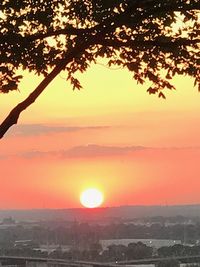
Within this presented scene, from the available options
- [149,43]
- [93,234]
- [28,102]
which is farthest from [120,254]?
[28,102]

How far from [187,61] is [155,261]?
207ft

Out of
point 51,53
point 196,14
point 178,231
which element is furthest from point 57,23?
point 178,231

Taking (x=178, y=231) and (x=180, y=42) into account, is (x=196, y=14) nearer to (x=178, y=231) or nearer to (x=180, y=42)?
(x=180, y=42)

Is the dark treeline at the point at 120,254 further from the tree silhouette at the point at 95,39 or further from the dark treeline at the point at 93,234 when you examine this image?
the tree silhouette at the point at 95,39

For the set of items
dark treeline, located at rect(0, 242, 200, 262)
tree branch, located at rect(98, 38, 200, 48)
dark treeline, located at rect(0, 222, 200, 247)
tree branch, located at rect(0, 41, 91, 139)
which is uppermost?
dark treeline, located at rect(0, 222, 200, 247)

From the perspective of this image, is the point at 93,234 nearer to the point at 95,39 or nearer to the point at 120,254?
the point at 120,254

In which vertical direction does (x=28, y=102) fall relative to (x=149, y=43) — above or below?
below

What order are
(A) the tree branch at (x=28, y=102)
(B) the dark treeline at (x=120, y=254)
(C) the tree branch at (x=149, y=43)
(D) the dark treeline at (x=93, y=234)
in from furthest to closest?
1. (D) the dark treeline at (x=93, y=234)
2. (B) the dark treeline at (x=120, y=254)
3. (C) the tree branch at (x=149, y=43)
4. (A) the tree branch at (x=28, y=102)

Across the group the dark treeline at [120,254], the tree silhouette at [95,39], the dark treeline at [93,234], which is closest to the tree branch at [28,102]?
the tree silhouette at [95,39]

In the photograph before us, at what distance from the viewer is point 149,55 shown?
10523mm

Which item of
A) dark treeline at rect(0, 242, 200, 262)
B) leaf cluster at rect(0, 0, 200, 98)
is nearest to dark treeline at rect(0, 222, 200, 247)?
dark treeline at rect(0, 242, 200, 262)

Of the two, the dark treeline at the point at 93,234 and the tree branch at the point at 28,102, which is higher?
the dark treeline at the point at 93,234

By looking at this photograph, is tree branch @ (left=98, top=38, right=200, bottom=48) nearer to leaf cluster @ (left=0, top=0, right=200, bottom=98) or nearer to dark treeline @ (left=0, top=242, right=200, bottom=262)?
leaf cluster @ (left=0, top=0, right=200, bottom=98)

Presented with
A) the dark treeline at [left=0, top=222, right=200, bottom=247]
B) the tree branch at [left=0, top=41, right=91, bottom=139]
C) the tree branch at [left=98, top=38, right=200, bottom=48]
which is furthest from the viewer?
the dark treeline at [left=0, top=222, right=200, bottom=247]
